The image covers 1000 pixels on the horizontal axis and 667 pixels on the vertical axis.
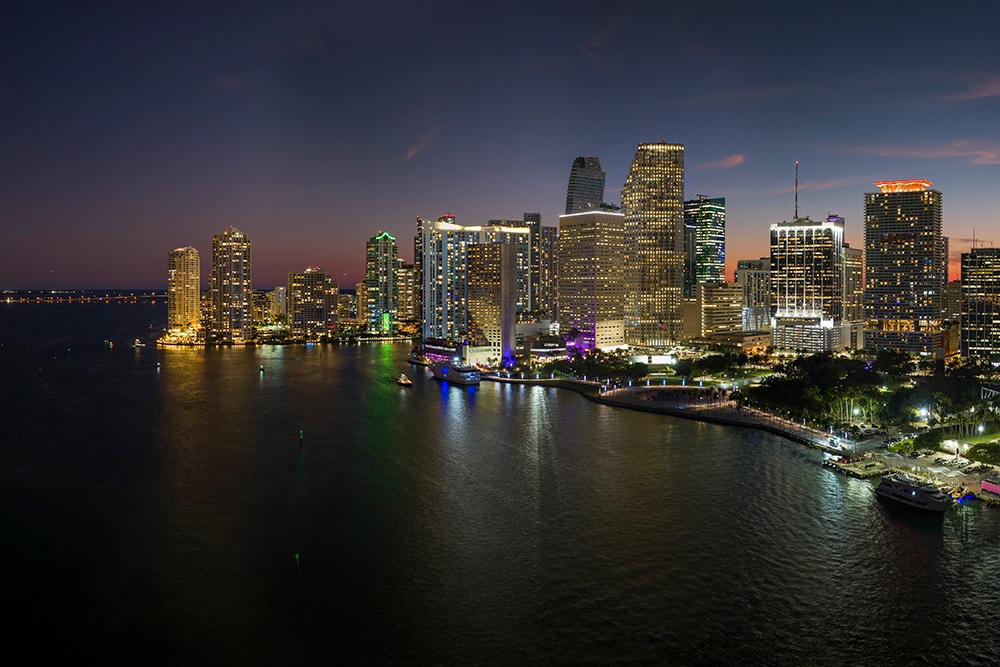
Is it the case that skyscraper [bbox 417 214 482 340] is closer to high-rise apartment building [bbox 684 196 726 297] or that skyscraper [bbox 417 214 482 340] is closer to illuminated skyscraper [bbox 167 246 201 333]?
illuminated skyscraper [bbox 167 246 201 333]

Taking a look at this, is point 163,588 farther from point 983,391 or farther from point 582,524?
point 983,391

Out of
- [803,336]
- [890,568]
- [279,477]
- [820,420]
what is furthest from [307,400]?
[803,336]

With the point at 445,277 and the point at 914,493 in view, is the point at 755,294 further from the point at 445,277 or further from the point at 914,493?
the point at 914,493

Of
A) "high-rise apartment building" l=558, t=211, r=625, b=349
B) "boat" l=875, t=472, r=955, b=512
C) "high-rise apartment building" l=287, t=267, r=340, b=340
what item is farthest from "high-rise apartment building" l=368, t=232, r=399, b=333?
"boat" l=875, t=472, r=955, b=512

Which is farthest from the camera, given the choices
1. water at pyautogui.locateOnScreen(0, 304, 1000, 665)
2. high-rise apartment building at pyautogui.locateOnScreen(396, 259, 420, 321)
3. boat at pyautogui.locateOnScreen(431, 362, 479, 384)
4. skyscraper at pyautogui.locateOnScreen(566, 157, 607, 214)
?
high-rise apartment building at pyautogui.locateOnScreen(396, 259, 420, 321)

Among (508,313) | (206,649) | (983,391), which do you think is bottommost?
(206,649)

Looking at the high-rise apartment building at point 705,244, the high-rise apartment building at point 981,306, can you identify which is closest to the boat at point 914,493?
the high-rise apartment building at point 981,306
